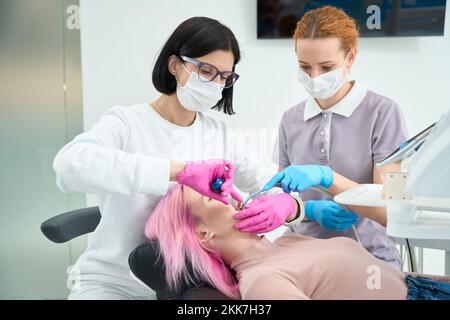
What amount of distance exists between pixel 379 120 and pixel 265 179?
335 millimetres

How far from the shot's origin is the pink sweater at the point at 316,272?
929 millimetres

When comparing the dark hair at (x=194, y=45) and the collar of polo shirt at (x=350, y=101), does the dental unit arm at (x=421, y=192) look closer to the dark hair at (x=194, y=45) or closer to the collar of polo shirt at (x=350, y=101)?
the collar of polo shirt at (x=350, y=101)

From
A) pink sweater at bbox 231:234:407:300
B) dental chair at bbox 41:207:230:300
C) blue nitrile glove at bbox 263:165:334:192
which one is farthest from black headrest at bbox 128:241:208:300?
blue nitrile glove at bbox 263:165:334:192

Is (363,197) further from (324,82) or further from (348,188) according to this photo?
(324,82)

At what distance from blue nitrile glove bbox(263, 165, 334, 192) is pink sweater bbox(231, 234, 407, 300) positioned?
Answer: 0.14 metres

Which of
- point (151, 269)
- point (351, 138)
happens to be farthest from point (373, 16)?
point (151, 269)

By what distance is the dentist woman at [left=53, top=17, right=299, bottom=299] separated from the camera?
100 cm

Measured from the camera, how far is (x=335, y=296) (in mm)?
976

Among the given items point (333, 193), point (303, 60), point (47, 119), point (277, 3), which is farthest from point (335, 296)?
point (47, 119)

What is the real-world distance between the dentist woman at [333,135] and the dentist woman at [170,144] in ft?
0.30
